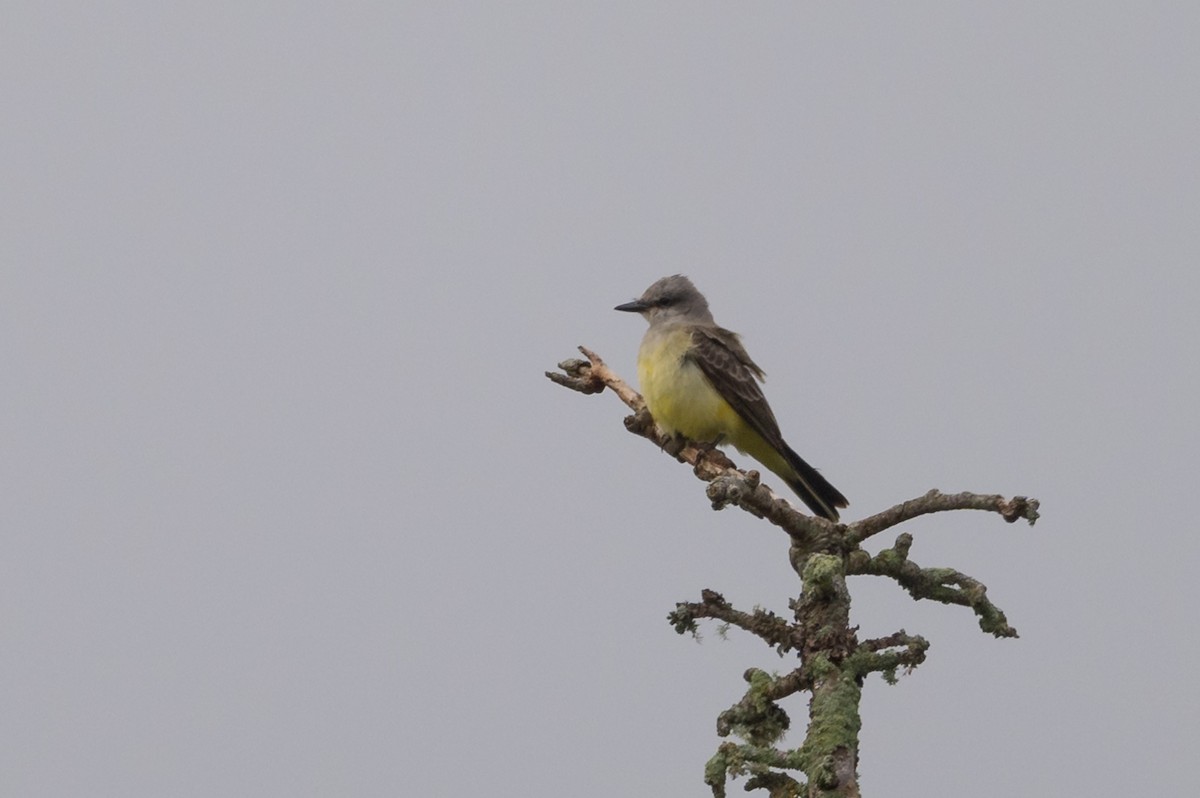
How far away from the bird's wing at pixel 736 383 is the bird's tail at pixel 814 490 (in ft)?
0.57

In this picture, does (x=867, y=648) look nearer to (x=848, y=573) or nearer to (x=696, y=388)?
(x=848, y=573)

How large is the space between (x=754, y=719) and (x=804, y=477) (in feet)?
13.5

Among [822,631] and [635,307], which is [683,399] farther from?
[822,631]

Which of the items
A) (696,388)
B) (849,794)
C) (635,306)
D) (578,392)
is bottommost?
(849,794)

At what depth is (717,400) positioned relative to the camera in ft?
29.6

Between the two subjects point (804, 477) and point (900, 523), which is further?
point (804, 477)

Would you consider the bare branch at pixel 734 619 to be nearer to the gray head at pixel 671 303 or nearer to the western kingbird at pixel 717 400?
the western kingbird at pixel 717 400

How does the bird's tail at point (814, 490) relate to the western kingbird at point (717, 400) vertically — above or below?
below

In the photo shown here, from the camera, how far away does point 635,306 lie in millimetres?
10648

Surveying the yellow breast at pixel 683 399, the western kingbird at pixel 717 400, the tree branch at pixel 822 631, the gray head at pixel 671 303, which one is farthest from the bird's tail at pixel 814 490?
the tree branch at pixel 822 631

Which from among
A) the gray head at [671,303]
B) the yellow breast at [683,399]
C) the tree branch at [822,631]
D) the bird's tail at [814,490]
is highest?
the gray head at [671,303]

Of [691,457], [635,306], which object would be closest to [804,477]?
[691,457]

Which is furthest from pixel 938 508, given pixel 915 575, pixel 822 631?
pixel 822 631

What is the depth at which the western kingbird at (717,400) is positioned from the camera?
28.7 ft
